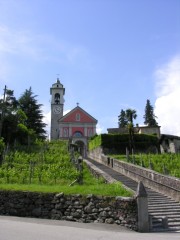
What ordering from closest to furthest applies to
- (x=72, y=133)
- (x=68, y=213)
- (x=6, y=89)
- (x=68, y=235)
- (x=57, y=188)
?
(x=68, y=235) < (x=68, y=213) < (x=57, y=188) < (x=6, y=89) < (x=72, y=133)

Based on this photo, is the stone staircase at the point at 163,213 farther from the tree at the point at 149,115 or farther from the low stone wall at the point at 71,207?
the tree at the point at 149,115

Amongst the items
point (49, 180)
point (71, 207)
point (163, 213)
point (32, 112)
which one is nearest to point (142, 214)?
point (163, 213)

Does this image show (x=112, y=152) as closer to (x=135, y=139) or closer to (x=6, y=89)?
(x=135, y=139)

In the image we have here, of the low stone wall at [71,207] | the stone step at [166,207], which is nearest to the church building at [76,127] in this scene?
the stone step at [166,207]

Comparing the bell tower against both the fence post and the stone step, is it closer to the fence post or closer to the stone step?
the stone step

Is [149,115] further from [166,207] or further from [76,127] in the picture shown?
[166,207]

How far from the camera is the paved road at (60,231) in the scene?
975cm

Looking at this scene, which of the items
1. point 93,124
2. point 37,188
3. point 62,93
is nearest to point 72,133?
point 93,124

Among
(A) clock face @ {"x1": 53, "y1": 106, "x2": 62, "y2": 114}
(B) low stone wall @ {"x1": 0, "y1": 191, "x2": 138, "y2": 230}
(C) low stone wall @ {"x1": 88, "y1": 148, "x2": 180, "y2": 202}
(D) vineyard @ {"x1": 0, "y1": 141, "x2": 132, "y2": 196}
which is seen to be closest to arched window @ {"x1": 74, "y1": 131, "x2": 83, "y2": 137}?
(A) clock face @ {"x1": 53, "y1": 106, "x2": 62, "y2": 114}

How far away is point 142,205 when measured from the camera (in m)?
12.4

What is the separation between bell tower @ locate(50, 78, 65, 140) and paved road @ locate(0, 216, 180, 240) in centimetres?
5942

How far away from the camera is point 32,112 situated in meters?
65.4

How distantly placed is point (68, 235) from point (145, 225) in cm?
366

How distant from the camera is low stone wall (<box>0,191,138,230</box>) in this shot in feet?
41.1
